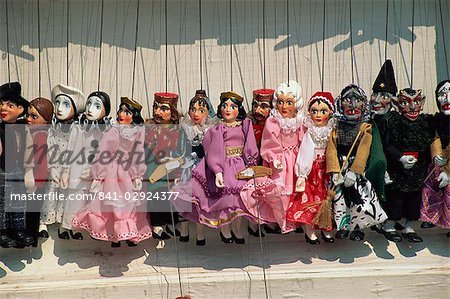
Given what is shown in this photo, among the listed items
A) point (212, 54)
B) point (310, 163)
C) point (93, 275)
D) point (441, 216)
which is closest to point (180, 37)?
point (212, 54)

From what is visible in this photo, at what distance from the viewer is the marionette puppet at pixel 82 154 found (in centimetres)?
530

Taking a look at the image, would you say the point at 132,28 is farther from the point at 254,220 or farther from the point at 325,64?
the point at 254,220

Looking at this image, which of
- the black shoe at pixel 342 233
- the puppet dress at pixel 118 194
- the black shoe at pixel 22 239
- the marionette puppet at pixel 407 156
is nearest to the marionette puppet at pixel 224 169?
the puppet dress at pixel 118 194

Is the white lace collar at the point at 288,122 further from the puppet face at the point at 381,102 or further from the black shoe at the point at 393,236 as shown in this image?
the black shoe at the point at 393,236

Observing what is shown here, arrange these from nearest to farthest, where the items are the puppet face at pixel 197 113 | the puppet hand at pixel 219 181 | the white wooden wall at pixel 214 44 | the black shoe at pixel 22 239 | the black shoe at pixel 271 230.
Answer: the puppet hand at pixel 219 181 < the black shoe at pixel 22 239 < the puppet face at pixel 197 113 < the black shoe at pixel 271 230 < the white wooden wall at pixel 214 44

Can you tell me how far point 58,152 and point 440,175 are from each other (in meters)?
2.77

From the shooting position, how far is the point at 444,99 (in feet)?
17.7

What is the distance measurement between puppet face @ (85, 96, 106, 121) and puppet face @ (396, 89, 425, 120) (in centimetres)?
219

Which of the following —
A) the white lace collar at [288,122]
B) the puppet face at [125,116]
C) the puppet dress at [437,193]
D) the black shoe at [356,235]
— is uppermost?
the puppet face at [125,116]

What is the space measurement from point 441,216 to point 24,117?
3.13 m

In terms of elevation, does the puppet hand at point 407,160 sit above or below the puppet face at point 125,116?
below

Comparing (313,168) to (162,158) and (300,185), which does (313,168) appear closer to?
(300,185)

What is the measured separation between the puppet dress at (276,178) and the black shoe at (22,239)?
155 centimetres

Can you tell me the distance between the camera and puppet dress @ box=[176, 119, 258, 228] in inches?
202
